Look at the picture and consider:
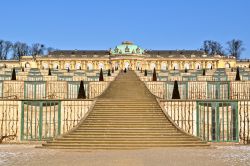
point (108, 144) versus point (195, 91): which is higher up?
point (195, 91)

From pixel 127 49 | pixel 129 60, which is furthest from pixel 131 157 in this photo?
Result: pixel 127 49

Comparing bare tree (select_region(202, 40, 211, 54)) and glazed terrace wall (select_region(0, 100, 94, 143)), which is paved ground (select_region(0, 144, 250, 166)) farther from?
bare tree (select_region(202, 40, 211, 54))

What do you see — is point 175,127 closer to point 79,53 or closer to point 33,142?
point 33,142

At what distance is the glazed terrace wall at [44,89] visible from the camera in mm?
30422

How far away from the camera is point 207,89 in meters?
30.3

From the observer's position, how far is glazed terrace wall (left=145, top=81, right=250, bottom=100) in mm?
29875

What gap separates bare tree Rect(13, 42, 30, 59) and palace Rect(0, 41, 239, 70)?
9658mm

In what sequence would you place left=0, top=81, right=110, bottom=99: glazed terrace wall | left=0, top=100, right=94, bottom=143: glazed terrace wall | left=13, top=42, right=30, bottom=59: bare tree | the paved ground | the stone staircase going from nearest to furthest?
the paved ground
the stone staircase
left=0, top=100, right=94, bottom=143: glazed terrace wall
left=0, top=81, right=110, bottom=99: glazed terrace wall
left=13, top=42, right=30, bottom=59: bare tree

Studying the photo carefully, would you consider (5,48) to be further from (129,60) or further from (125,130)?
(125,130)

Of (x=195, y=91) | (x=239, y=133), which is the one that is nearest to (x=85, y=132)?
(x=239, y=133)

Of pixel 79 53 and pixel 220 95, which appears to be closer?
pixel 220 95

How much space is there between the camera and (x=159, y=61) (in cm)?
12494

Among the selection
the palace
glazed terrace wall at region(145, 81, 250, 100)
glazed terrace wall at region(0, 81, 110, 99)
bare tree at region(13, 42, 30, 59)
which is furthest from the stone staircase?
bare tree at region(13, 42, 30, 59)

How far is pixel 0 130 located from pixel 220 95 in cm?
1473
